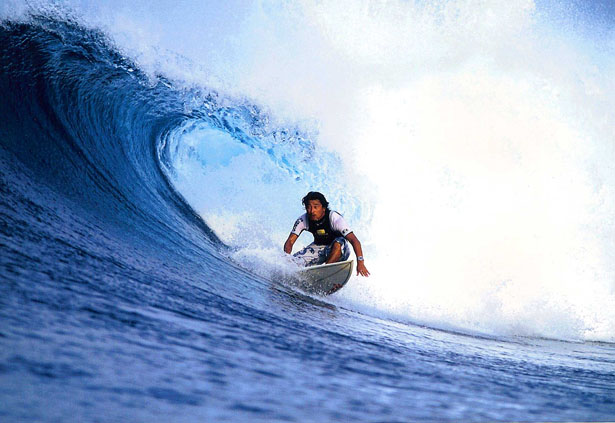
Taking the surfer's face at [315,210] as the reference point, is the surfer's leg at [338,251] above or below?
below

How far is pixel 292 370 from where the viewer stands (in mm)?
1872

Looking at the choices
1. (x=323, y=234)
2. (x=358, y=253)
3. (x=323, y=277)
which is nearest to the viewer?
(x=323, y=277)

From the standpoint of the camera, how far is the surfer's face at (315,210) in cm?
549

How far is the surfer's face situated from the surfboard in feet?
2.31

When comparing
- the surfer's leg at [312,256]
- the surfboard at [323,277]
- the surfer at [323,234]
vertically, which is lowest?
the surfboard at [323,277]

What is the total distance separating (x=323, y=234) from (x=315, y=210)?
33 cm

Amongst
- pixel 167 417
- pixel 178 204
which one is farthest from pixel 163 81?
pixel 167 417

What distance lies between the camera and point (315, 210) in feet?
18.1

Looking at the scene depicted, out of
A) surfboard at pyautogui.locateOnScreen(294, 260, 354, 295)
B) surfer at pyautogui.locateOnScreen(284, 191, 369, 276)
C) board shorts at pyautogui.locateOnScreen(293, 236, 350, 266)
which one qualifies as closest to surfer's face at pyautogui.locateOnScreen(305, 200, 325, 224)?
surfer at pyautogui.locateOnScreen(284, 191, 369, 276)

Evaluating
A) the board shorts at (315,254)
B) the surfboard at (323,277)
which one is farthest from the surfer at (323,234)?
the surfboard at (323,277)

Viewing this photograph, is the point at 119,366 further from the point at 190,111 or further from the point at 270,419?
the point at 190,111

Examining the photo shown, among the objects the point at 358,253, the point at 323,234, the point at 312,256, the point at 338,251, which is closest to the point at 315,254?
the point at 312,256

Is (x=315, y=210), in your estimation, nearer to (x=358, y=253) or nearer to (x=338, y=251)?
(x=338, y=251)

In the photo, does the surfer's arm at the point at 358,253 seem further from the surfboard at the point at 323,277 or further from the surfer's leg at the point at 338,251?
the surfboard at the point at 323,277
